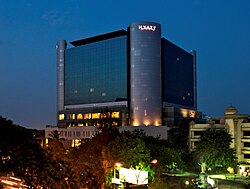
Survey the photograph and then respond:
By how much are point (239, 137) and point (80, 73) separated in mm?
59853

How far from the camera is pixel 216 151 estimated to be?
4731cm

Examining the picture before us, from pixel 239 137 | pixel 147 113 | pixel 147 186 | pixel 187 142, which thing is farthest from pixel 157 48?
pixel 147 186

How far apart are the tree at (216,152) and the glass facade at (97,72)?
4248 centimetres

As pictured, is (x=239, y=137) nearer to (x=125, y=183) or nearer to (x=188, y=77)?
(x=125, y=183)

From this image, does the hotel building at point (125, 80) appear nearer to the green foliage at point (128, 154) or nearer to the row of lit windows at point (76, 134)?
the row of lit windows at point (76, 134)

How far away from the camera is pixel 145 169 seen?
3534 centimetres

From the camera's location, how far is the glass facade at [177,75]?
92.6 metres

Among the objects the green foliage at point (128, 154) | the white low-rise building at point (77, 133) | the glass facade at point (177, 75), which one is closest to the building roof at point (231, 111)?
the green foliage at point (128, 154)

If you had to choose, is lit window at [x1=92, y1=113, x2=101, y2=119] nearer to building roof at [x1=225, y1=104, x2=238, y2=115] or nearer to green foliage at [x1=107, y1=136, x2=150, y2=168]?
building roof at [x1=225, y1=104, x2=238, y2=115]

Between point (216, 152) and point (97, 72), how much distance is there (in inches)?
2205

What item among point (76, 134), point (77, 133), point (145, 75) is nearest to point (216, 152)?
point (145, 75)

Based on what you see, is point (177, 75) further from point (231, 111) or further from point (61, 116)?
point (231, 111)

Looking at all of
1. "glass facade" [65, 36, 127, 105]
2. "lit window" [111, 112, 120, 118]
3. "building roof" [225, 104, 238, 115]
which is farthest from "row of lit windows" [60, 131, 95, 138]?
"building roof" [225, 104, 238, 115]

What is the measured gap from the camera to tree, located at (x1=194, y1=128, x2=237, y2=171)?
47.1m
